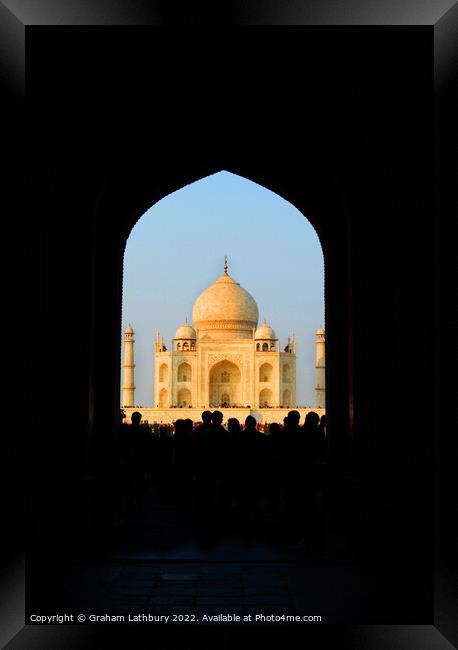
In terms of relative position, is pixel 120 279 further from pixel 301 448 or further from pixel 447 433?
pixel 447 433

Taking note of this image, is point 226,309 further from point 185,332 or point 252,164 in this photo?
point 252,164

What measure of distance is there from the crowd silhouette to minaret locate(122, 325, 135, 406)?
35.7 meters

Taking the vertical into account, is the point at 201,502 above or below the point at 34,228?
below

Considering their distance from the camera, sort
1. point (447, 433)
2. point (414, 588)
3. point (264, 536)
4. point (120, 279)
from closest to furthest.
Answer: point (447, 433)
point (414, 588)
point (264, 536)
point (120, 279)

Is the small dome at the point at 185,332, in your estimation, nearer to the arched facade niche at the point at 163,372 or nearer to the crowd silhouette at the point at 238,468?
the arched facade niche at the point at 163,372

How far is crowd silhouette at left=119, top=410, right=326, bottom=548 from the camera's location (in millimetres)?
6883

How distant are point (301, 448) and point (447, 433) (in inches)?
132

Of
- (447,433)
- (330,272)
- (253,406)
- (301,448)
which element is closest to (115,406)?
(301,448)

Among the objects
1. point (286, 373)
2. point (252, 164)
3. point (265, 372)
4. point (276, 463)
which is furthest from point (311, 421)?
point (286, 373)

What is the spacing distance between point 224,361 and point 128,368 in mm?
6090

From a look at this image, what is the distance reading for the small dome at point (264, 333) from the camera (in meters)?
42.9

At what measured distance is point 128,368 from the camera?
4403cm

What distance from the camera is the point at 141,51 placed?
534cm

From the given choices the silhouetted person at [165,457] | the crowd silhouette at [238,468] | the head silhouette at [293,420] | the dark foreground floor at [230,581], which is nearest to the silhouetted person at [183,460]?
the crowd silhouette at [238,468]
